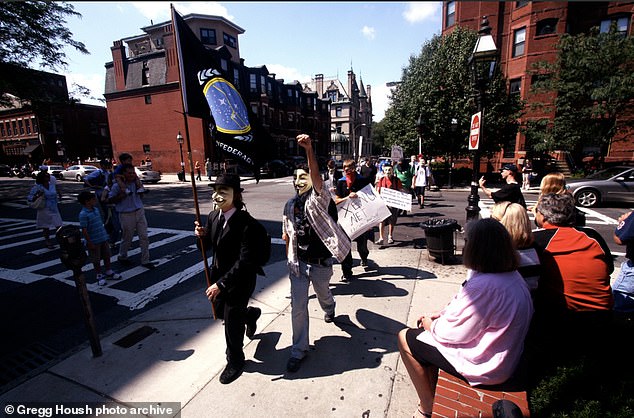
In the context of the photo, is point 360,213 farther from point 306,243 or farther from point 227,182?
point 227,182

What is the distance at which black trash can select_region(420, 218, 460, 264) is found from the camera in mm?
5938

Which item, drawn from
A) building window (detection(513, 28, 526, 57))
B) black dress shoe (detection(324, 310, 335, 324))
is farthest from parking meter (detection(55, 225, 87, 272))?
building window (detection(513, 28, 526, 57))

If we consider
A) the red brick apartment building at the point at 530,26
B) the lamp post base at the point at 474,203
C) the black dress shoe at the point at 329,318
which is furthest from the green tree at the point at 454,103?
the black dress shoe at the point at 329,318

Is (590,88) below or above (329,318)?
above

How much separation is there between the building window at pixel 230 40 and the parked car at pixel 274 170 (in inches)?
809

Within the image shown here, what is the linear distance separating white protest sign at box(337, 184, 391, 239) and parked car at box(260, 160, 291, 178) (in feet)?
74.4

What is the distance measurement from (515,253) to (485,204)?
39.2ft

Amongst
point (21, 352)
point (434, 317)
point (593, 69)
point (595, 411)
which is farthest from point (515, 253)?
point (593, 69)

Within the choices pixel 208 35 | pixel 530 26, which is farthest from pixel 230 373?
pixel 208 35

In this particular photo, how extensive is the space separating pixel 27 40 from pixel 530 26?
3169cm

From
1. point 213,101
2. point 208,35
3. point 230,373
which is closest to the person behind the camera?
point 230,373

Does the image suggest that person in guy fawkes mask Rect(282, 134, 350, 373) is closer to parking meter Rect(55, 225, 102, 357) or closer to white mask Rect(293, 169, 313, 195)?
white mask Rect(293, 169, 313, 195)

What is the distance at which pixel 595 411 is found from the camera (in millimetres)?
2510

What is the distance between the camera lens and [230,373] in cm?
325
